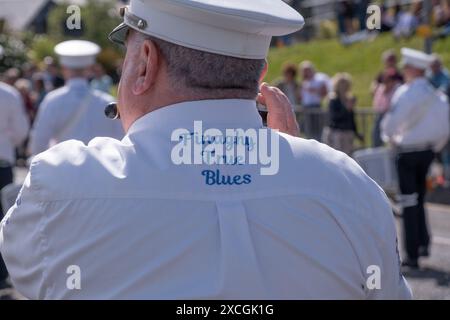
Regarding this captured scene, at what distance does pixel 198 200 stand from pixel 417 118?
749 cm

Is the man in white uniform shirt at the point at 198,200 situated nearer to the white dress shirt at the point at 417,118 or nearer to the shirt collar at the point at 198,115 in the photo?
the shirt collar at the point at 198,115

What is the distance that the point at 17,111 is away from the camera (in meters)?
8.81

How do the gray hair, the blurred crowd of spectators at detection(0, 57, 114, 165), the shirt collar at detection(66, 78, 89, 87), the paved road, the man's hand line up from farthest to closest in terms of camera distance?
the blurred crowd of spectators at detection(0, 57, 114, 165) → the shirt collar at detection(66, 78, 89, 87) → the paved road → the man's hand → the gray hair

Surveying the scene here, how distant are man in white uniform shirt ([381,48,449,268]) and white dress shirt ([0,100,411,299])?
7.20 meters

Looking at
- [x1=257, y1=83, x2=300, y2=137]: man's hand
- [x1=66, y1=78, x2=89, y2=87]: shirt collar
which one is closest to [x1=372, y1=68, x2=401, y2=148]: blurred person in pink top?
[x1=66, y1=78, x2=89, y2=87]: shirt collar

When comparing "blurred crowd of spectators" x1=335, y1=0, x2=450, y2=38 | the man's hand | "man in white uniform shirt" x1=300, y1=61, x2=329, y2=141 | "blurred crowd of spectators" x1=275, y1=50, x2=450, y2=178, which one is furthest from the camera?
"blurred crowd of spectators" x1=335, y1=0, x2=450, y2=38

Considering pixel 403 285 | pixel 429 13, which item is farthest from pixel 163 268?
pixel 429 13

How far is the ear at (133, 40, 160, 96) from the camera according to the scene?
7.45 feet

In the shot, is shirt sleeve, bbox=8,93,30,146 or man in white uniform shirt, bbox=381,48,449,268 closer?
shirt sleeve, bbox=8,93,30,146

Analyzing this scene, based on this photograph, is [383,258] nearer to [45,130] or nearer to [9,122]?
[45,130]

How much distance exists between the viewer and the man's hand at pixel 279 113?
2662mm

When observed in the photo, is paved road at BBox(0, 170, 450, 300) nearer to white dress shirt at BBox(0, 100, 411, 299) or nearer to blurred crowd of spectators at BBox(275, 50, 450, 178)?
blurred crowd of spectators at BBox(275, 50, 450, 178)

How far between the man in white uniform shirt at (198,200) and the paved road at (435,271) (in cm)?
562
